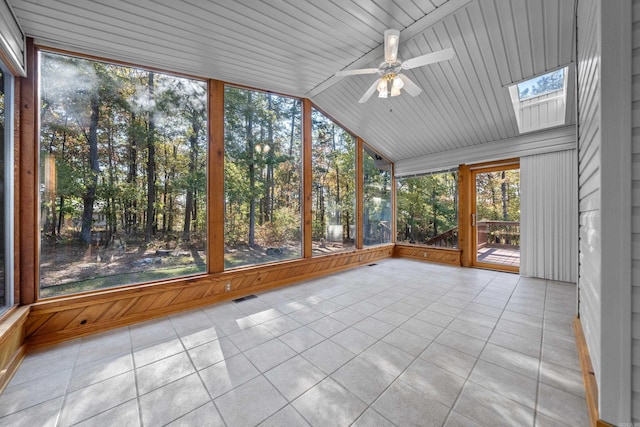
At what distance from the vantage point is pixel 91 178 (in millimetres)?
2660

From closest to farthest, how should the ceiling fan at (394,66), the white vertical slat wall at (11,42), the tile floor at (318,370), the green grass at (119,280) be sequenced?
the tile floor at (318,370)
the white vertical slat wall at (11,42)
the ceiling fan at (394,66)
the green grass at (119,280)

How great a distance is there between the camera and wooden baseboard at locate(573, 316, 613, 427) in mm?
1342

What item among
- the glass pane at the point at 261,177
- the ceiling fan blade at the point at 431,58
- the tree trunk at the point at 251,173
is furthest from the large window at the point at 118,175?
the ceiling fan blade at the point at 431,58

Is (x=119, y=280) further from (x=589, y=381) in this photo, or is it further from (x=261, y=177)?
(x=589, y=381)

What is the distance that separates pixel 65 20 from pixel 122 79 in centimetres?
67

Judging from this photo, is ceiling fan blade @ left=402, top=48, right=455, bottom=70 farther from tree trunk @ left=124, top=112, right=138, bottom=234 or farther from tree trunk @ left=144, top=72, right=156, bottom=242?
tree trunk @ left=124, top=112, right=138, bottom=234

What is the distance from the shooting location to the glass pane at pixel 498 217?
4895 mm

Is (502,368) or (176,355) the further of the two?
(176,355)

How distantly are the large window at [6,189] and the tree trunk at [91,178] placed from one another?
51 cm

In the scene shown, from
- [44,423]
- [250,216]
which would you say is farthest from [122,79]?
[44,423]

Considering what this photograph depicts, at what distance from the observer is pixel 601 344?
1.29 metres

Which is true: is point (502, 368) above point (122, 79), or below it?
below

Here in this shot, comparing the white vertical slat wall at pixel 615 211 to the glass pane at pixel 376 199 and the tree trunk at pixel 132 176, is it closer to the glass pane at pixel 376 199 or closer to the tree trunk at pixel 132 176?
the tree trunk at pixel 132 176

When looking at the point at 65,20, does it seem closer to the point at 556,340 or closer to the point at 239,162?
the point at 239,162
